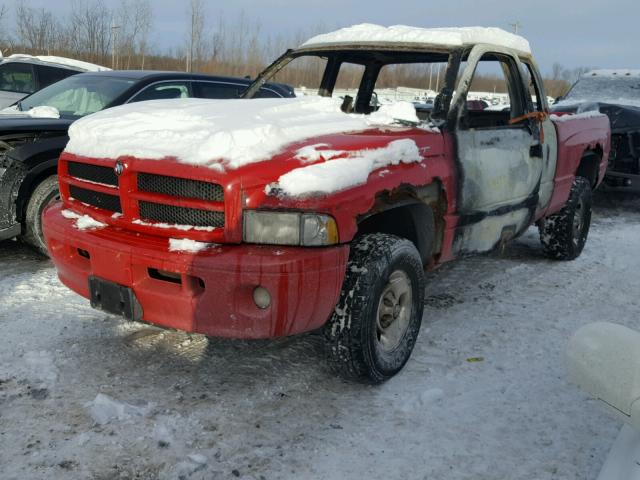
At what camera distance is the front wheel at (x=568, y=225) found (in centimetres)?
553

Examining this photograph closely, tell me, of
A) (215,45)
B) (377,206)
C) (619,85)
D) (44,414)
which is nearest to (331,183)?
(377,206)

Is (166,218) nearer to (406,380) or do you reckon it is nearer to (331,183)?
(331,183)

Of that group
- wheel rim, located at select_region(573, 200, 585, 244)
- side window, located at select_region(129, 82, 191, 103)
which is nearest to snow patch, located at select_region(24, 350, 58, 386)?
side window, located at select_region(129, 82, 191, 103)

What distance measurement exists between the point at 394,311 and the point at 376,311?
306 mm

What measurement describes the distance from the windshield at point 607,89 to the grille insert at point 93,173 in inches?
381

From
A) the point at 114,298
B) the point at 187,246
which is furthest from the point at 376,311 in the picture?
the point at 114,298

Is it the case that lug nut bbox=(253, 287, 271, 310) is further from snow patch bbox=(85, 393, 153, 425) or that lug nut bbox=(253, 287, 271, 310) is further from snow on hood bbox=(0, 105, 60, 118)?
snow on hood bbox=(0, 105, 60, 118)

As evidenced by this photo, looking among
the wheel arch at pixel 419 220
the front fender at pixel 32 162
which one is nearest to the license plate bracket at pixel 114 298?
the wheel arch at pixel 419 220

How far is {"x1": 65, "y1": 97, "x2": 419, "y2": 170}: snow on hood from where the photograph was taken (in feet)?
8.82

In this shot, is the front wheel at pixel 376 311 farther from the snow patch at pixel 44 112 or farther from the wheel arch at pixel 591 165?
the snow patch at pixel 44 112

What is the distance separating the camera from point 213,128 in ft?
9.36

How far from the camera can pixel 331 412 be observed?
2.89m

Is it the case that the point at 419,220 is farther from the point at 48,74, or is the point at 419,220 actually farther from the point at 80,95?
the point at 48,74

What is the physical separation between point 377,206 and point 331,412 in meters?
1.03
